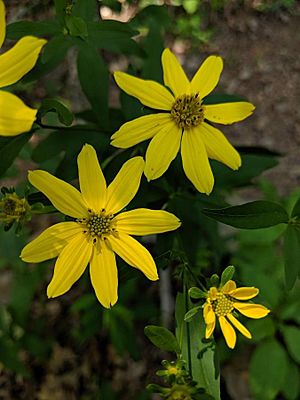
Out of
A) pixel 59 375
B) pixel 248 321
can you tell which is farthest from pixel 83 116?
pixel 59 375

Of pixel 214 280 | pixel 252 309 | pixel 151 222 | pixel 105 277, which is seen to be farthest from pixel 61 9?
pixel 252 309

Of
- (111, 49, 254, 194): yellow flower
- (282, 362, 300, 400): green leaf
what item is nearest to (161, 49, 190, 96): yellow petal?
(111, 49, 254, 194): yellow flower

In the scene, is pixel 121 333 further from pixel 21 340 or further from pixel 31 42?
pixel 31 42

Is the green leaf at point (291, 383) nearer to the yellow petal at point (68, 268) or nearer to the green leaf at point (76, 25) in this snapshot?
the yellow petal at point (68, 268)

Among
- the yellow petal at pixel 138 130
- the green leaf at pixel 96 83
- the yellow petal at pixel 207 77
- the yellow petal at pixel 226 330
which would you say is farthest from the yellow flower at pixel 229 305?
the green leaf at pixel 96 83

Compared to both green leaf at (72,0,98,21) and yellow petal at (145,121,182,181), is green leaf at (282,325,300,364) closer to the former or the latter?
yellow petal at (145,121,182,181)

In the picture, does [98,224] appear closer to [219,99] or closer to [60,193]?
[60,193]
